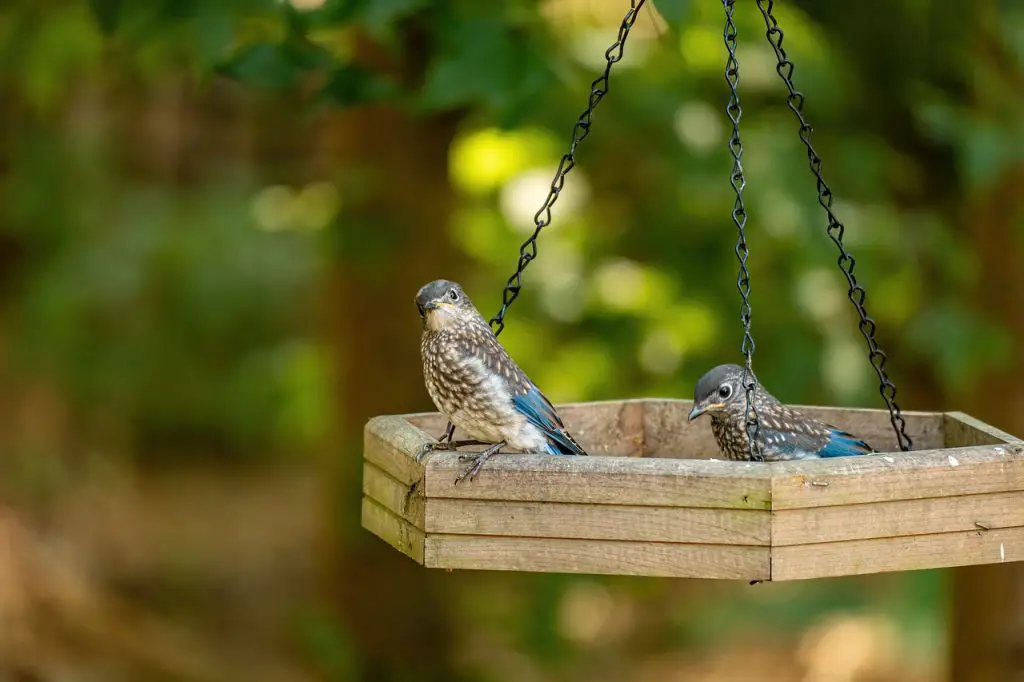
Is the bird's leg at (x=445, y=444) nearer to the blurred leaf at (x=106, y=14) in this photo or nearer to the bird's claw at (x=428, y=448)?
the bird's claw at (x=428, y=448)

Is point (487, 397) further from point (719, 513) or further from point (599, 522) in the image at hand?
point (719, 513)

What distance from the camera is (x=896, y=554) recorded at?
304cm

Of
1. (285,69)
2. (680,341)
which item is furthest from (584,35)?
(285,69)

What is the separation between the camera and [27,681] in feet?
24.3

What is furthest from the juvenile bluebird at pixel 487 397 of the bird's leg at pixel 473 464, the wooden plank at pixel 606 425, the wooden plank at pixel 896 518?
the wooden plank at pixel 896 518

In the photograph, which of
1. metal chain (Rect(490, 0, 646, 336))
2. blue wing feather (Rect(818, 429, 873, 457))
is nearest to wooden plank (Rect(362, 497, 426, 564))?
→ metal chain (Rect(490, 0, 646, 336))

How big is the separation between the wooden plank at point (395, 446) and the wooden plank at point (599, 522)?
160 mm

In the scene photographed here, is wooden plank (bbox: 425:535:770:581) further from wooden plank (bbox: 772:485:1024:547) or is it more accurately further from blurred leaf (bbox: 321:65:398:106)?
blurred leaf (bbox: 321:65:398:106)

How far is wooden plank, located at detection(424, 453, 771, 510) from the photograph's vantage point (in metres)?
2.87

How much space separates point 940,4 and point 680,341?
183 centimetres

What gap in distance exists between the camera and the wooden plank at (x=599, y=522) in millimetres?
2879

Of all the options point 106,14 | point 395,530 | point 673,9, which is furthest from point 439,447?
point 106,14

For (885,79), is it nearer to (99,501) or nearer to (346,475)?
(346,475)

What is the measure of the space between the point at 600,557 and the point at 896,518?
69 centimetres
